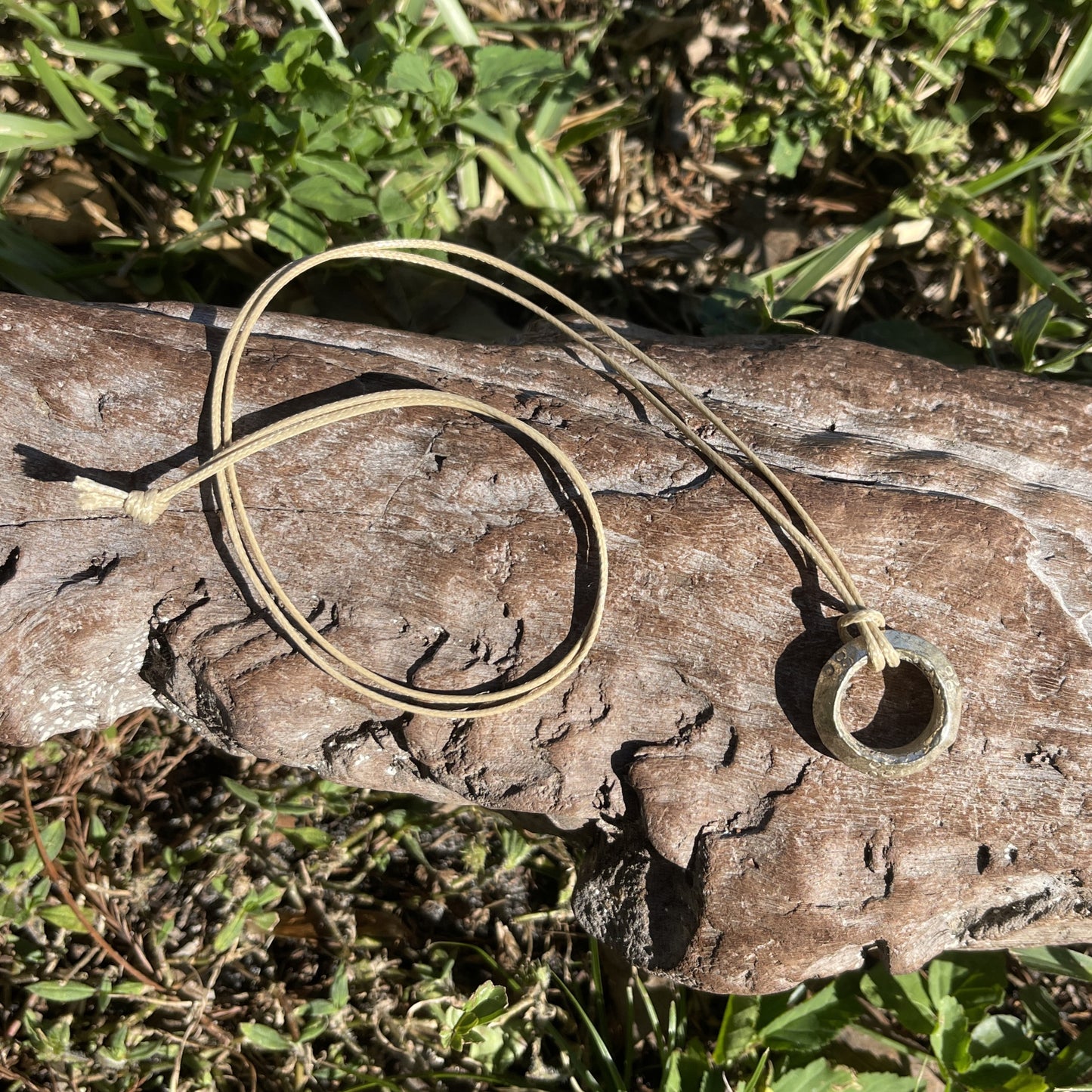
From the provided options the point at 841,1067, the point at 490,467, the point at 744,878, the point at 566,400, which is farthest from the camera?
the point at 841,1067

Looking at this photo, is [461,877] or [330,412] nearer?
[330,412]

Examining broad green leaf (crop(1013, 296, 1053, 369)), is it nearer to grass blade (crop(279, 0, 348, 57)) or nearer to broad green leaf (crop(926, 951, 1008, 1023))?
broad green leaf (crop(926, 951, 1008, 1023))

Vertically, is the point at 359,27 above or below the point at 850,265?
above

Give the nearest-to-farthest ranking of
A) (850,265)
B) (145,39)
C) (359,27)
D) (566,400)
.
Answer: (566,400), (145,39), (359,27), (850,265)

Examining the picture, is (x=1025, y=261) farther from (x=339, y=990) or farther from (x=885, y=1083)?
(x=339, y=990)

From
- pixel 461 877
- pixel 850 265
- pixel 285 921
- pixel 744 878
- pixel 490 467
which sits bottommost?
pixel 285 921

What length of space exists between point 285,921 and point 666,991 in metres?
1.18

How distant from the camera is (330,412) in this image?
6.56 ft

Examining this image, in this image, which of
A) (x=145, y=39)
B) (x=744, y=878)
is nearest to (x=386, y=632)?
(x=744, y=878)

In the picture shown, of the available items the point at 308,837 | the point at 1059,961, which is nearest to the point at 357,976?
the point at 308,837

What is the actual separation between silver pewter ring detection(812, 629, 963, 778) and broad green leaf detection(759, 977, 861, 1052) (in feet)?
3.64

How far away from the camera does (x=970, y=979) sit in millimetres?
2682

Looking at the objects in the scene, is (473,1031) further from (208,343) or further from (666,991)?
(208,343)

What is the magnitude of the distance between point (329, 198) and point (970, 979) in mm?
2855
